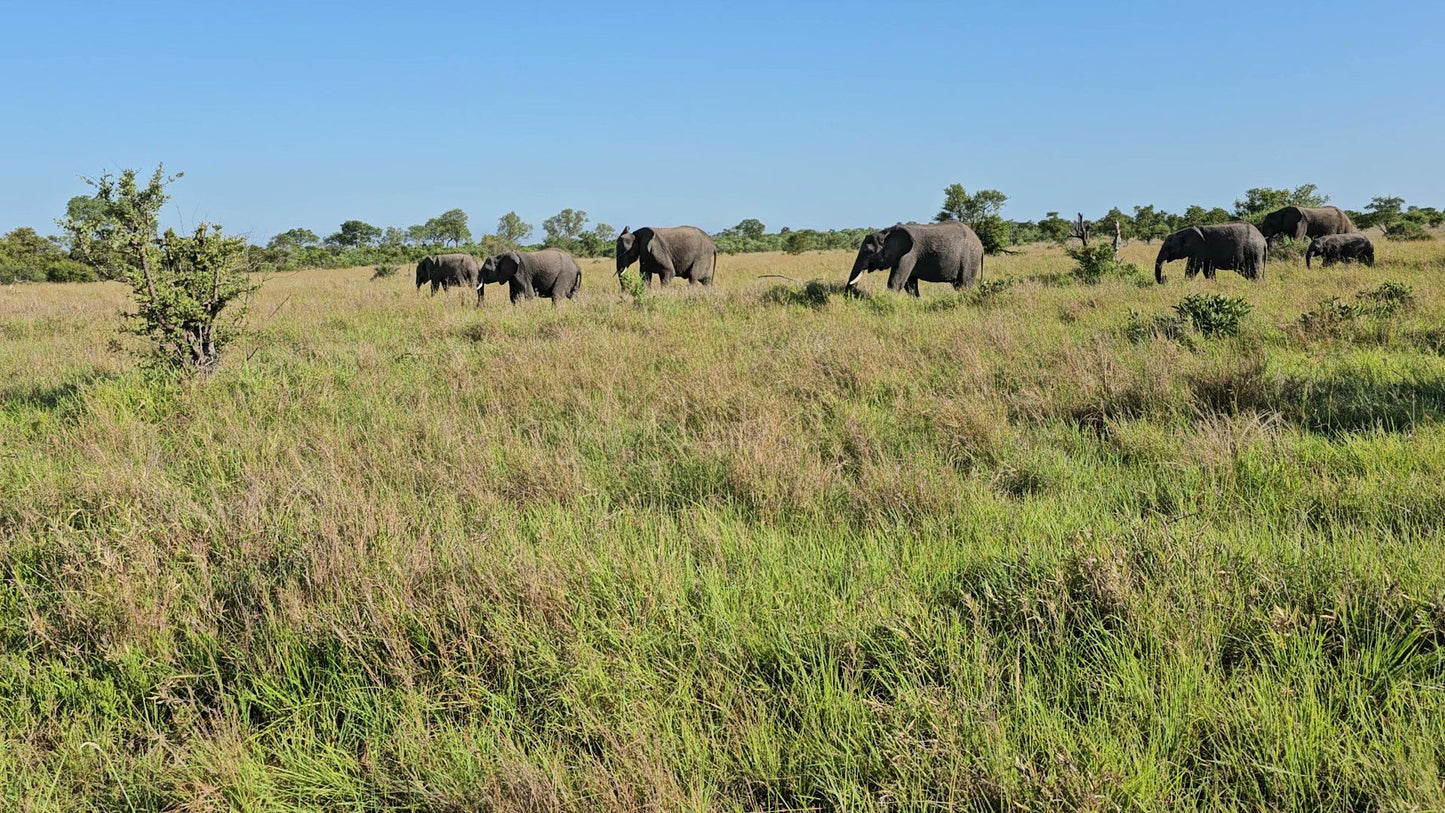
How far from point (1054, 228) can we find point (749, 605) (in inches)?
1965

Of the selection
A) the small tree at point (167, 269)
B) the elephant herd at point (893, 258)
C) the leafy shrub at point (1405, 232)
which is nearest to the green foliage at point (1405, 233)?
the leafy shrub at point (1405, 232)

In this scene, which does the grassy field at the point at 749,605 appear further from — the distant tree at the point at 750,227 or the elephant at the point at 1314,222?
the distant tree at the point at 750,227

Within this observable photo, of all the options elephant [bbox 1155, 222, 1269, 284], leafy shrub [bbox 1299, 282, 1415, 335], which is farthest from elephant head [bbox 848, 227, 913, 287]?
leafy shrub [bbox 1299, 282, 1415, 335]

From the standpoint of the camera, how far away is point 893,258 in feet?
45.2

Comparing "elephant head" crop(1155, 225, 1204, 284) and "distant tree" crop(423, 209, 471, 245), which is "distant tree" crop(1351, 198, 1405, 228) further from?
"distant tree" crop(423, 209, 471, 245)

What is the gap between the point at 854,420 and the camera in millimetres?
4977

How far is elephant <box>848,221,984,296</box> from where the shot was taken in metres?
13.7

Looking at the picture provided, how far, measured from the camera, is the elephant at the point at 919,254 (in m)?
13.7

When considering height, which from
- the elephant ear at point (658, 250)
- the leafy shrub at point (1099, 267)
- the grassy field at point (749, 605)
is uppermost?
the elephant ear at point (658, 250)

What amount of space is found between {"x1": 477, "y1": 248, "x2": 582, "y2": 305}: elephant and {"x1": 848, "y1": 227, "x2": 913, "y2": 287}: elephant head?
276 inches

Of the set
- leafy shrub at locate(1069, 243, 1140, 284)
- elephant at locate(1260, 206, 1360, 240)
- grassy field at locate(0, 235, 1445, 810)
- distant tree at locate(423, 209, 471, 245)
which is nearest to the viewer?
grassy field at locate(0, 235, 1445, 810)

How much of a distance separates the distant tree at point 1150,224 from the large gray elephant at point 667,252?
29.5 metres

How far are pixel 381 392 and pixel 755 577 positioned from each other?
15.9 ft

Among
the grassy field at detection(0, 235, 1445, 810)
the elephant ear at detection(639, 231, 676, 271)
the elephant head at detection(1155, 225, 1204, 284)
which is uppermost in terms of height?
the elephant ear at detection(639, 231, 676, 271)
